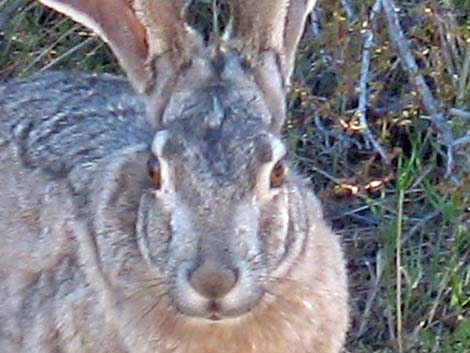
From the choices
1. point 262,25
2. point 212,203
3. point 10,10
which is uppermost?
point 10,10

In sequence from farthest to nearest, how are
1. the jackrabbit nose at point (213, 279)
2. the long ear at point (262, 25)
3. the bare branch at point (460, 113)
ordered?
the bare branch at point (460, 113) → the long ear at point (262, 25) → the jackrabbit nose at point (213, 279)

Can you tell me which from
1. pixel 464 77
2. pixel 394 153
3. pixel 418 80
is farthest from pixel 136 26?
pixel 464 77

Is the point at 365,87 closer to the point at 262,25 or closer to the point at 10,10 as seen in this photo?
the point at 262,25

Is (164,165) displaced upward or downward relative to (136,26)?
downward

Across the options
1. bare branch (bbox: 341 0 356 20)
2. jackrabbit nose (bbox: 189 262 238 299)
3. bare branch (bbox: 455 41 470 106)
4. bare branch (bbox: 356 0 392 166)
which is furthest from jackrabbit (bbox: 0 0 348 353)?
bare branch (bbox: 455 41 470 106)

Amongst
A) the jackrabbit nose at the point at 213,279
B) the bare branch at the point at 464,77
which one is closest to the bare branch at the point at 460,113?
the bare branch at the point at 464,77

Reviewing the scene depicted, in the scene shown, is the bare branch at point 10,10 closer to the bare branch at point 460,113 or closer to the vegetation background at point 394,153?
the vegetation background at point 394,153

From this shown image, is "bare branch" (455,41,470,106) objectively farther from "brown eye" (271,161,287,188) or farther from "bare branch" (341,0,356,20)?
"brown eye" (271,161,287,188)
